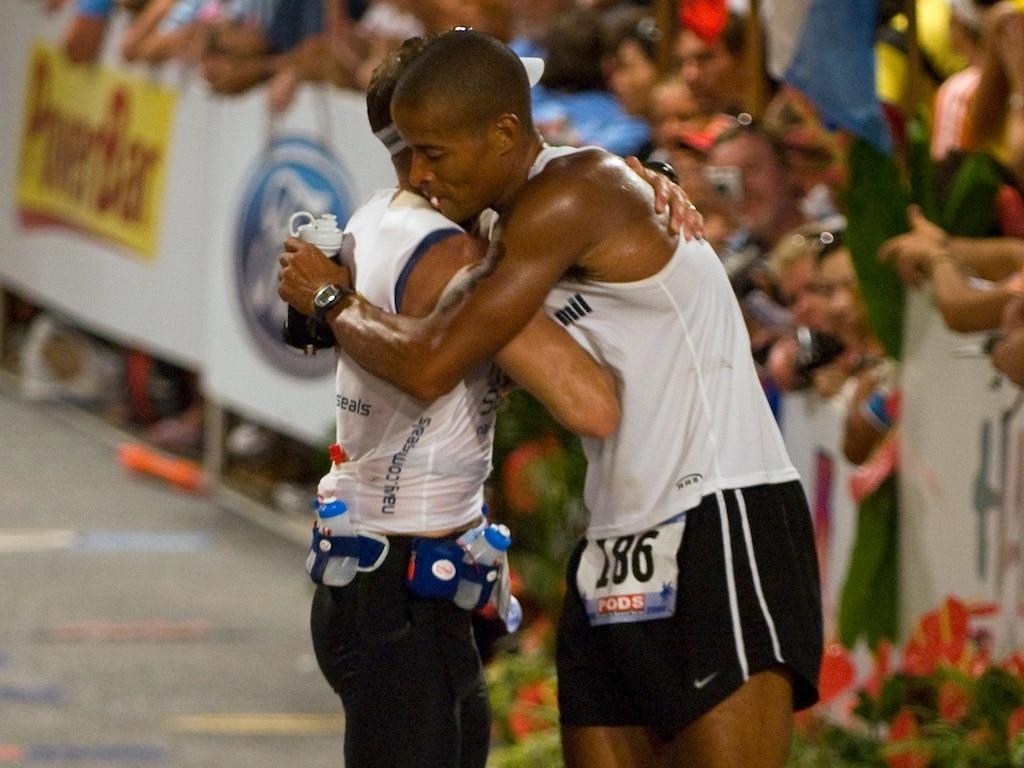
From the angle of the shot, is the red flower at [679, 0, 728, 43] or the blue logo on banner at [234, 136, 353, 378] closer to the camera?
the red flower at [679, 0, 728, 43]

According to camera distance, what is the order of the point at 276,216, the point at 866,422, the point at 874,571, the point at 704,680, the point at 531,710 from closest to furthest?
the point at 704,680 < the point at 874,571 < the point at 866,422 < the point at 531,710 < the point at 276,216

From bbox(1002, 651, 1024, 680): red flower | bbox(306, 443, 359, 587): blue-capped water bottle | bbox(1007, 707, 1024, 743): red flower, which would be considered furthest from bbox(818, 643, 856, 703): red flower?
bbox(306, 443, 359, 587): blue-capped water bottle

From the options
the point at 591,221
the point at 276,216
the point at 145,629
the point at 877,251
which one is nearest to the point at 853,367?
the point at 877,251

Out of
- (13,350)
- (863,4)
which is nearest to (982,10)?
(863,4)

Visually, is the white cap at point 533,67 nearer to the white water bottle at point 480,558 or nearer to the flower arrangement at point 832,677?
the white water bottle at point 480,558

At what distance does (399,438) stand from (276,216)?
518 centimetres

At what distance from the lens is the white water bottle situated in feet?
12.6

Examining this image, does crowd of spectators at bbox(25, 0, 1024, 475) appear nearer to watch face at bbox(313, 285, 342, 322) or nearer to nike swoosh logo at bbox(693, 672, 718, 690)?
nike swoosh logo at bbox(693, 672, 718, 690)

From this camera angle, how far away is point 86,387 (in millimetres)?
11664

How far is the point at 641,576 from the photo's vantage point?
12.0 ft

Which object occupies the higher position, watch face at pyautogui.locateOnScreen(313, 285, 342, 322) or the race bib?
watch face at pyautogui.locateOnScreen(313, 285, 342, 322)

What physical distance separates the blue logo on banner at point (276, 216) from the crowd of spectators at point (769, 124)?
0.97 feet

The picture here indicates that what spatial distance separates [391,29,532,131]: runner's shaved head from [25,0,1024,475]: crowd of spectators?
5.88ft

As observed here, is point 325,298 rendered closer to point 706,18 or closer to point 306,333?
point 306,333
